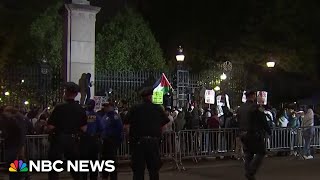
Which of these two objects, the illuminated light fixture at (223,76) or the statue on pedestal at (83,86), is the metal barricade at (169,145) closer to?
the statue on pedestal at (83,86)

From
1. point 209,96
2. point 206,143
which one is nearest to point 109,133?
point 206,143

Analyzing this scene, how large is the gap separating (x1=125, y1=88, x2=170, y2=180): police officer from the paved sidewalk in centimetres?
407

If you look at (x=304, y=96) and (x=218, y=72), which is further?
(x=304, y=96)

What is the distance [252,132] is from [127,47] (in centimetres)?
2972

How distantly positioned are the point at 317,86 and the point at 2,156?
29207mm

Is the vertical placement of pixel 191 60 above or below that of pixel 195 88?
above

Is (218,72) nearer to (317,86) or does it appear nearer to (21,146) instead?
(317,86)

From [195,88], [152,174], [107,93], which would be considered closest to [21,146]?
[152,174]

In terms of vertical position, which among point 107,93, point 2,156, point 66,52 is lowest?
point 2,156

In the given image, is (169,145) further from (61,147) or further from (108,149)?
(61,147)

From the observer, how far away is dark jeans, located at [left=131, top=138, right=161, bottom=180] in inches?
372

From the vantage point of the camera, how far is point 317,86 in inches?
1556

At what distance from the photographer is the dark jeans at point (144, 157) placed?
31.0 feet

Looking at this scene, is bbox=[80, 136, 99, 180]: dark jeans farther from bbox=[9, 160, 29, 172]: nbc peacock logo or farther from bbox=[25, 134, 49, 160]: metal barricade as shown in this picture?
bbox=[25, 134, 49, 160]: metal barricade
